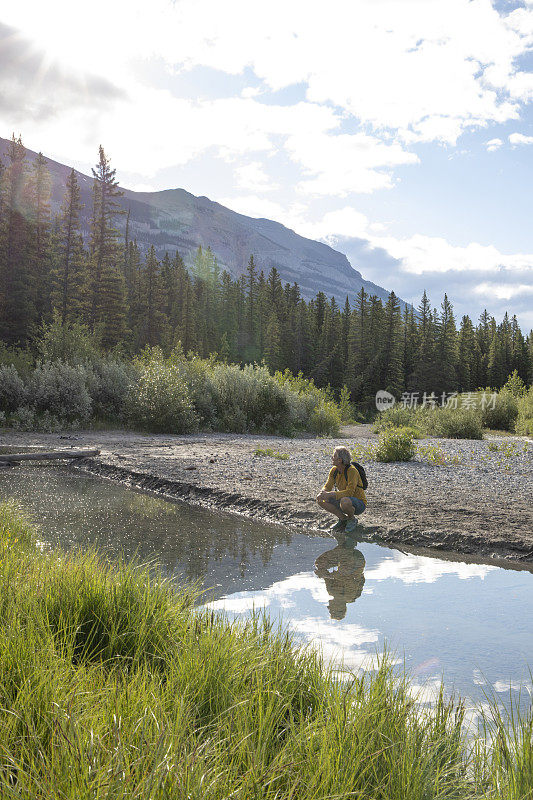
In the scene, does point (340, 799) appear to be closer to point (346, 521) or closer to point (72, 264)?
point (346, 521)

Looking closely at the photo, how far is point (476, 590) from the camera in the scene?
5141 mm

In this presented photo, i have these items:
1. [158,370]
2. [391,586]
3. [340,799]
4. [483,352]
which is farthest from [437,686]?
[483,352]

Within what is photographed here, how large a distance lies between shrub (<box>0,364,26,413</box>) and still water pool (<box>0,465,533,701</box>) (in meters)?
11.7

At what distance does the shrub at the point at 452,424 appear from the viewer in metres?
21.7

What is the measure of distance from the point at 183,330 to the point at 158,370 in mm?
43928

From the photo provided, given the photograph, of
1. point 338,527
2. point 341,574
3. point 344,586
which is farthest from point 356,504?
point 344,586

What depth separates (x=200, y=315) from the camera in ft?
239

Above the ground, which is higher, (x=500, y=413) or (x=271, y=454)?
(x=500, y=413)

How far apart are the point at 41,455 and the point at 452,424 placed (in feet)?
48.4

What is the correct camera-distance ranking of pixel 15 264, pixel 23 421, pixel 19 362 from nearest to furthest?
pixel 23 421 → pixel 19 362 → pixel 15 264

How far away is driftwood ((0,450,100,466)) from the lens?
12.8 meters

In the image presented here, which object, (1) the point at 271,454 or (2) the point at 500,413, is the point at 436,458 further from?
(2) the point at 500,413

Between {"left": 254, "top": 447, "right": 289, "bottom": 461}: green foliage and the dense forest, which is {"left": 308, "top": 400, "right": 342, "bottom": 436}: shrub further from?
the dense forest

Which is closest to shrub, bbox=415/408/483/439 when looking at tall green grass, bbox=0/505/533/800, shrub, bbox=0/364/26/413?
shrub, bbox=0/364/26/413
